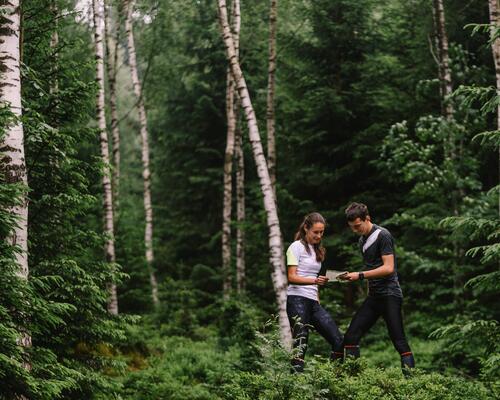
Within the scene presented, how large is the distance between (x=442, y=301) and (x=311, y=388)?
10084 mm

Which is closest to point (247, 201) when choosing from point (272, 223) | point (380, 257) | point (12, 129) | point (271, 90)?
point (271, 90)

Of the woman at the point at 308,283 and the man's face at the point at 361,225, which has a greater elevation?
the man's face at the point at 361,225

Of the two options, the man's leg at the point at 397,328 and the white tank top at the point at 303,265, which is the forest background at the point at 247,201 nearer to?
the man's leg at the point at 397,328

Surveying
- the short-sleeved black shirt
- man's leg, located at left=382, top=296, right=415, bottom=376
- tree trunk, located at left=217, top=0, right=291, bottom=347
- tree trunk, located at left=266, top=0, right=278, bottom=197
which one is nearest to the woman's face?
the short-sleeved black shirt

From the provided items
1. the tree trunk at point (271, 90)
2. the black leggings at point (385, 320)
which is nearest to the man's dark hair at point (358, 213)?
the black leggings at point (385, 320)

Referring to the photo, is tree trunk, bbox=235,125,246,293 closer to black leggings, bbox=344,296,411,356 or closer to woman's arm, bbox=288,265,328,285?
woman's arm, bbox=288,265,328,285

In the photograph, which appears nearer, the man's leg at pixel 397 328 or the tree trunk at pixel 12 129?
the tree trunk at pixel 12 129

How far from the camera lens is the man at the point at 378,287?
688 cm

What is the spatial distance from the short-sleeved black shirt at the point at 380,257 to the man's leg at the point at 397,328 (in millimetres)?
111

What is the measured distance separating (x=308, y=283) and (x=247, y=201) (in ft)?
57.3

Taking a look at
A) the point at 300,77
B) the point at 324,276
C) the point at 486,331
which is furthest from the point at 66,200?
the point at 300,77

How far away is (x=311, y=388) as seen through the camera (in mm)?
5379

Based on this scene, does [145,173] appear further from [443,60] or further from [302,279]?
[302,279]

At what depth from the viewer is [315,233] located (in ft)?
23.8
